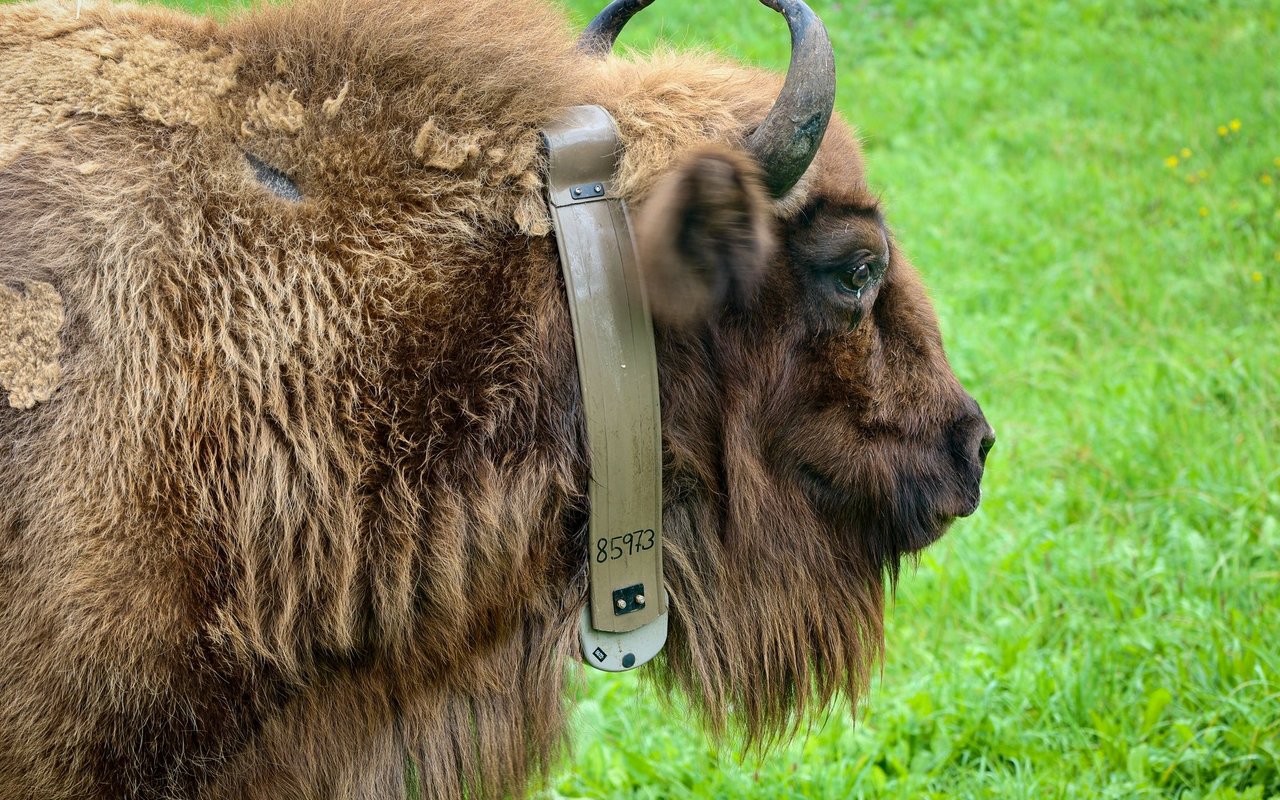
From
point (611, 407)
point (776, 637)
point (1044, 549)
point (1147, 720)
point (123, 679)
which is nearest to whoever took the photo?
point (123, 679)

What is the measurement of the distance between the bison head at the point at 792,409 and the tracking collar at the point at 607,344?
0.09 meters

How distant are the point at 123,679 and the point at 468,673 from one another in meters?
0.71

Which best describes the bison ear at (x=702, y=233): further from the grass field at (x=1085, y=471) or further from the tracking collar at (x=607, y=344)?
the grass field at (x=1085, y=471)

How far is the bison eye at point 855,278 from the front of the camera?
101 inches

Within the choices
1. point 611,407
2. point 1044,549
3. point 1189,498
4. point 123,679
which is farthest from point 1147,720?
point 123,679

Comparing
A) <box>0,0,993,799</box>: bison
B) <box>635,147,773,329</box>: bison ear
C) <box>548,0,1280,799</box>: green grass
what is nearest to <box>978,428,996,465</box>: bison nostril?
<box>0,0,993,799</box>: bison

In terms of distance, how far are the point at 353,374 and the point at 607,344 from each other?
520 mm

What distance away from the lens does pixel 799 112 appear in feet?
7.73

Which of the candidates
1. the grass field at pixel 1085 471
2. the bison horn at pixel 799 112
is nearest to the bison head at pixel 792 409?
the bison horn at pixel 799 112

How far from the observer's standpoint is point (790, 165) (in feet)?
7.82

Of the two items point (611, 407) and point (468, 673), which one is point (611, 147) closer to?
point (611, 407)

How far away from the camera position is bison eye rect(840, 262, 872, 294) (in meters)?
2.56

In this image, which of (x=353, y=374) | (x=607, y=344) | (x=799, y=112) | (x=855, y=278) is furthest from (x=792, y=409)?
(x=353, y=374)

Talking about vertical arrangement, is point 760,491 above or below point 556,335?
below
